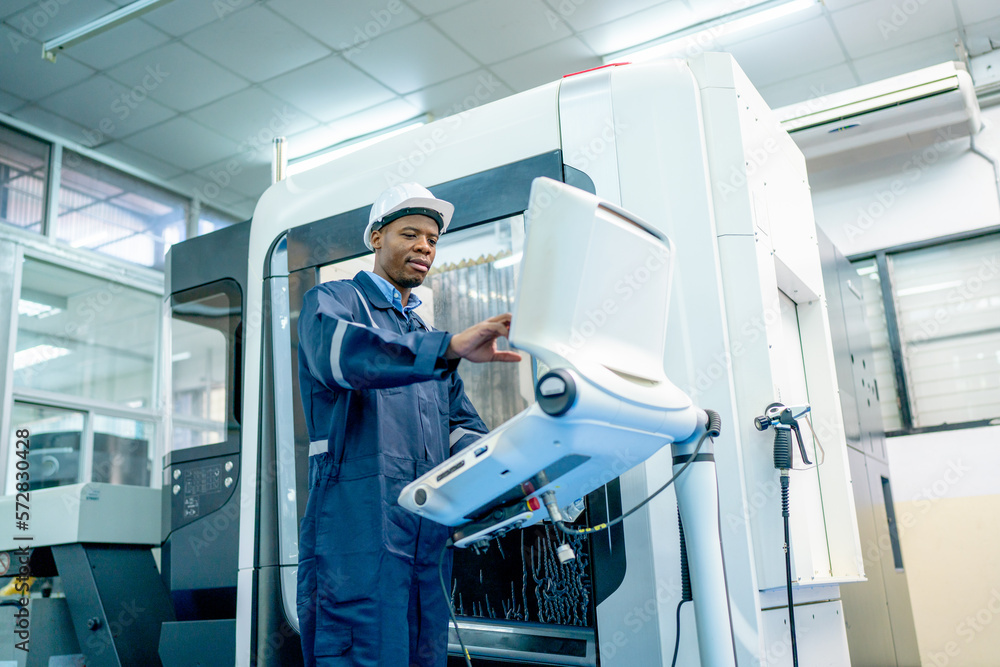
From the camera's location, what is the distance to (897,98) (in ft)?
14.4

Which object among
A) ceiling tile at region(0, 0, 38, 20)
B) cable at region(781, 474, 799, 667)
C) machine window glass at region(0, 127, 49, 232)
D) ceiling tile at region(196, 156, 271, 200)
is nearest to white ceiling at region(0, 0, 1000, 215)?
ceiling tile at region(0, 0, 38, 20)

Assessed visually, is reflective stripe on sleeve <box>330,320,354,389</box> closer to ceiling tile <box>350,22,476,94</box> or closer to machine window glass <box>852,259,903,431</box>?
ceiling tile <box>350,22,476,94</box>

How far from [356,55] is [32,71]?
1.97 metres

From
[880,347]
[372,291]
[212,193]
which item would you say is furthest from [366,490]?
[212,193]

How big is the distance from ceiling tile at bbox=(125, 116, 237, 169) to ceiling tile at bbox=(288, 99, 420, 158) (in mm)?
488

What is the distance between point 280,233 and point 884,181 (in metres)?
4.15

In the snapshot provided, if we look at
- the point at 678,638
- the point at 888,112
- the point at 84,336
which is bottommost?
the point at 678,638

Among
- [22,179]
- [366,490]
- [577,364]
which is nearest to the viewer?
[577,364]

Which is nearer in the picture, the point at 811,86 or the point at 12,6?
the point at 12,6

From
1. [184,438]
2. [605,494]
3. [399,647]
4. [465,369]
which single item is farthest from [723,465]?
[184,438]

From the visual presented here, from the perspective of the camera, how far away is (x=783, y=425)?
5.90ft

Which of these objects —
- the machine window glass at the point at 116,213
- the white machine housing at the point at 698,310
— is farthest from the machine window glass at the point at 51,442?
the white machine housing at the point at 698,310

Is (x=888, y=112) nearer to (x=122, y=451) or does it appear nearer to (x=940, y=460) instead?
(x=940, y=460)

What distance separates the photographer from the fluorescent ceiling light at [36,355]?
5.38 m
